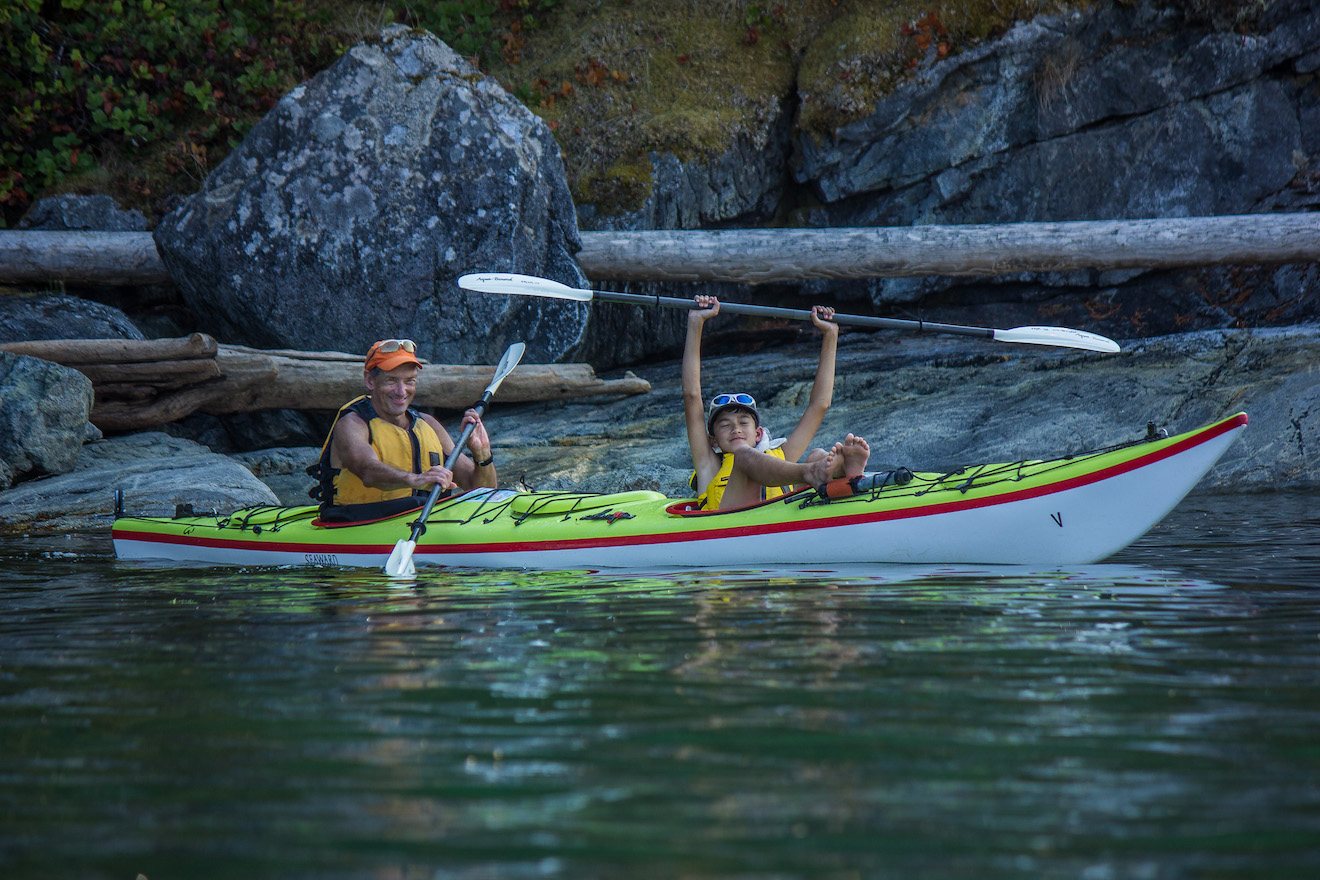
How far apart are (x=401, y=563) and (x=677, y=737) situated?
11.1ft

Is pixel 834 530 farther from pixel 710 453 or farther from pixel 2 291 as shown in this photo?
pixel 2 291

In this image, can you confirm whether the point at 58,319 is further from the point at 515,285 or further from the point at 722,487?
the point at 722,487

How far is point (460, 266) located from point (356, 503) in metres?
4.22

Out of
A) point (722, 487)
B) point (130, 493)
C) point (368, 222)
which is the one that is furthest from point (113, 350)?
point (722, 487)

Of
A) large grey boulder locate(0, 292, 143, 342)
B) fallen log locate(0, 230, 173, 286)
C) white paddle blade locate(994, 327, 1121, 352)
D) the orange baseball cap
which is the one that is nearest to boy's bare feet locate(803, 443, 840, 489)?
white paddle blade locate(994, 327, 1121, 352)

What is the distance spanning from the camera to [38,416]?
26.4 ft

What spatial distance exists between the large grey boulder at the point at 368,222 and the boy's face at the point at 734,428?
4700 mm

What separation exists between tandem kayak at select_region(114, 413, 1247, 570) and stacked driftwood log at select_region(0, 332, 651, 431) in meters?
3.20

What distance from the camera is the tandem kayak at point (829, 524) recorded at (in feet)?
16.2

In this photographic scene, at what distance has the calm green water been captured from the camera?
1752mm

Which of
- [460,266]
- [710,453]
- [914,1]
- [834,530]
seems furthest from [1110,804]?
[914,1]

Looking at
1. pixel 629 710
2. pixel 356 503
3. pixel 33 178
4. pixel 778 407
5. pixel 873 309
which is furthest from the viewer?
pixel 873 309

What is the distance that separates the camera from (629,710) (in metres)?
2.55

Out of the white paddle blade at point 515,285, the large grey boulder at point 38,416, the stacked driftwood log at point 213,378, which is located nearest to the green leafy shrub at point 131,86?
the stacked driftwood log at point 213,378
